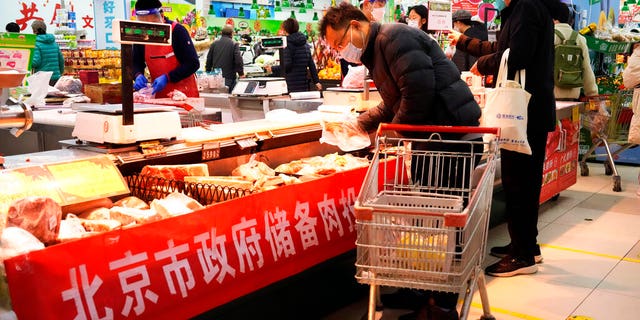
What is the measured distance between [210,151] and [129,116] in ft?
1.90

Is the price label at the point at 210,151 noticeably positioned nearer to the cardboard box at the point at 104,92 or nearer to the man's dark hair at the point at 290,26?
the cardboard box at the point at 104,92

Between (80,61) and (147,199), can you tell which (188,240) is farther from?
(80,61)

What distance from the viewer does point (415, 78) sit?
326 centimetres

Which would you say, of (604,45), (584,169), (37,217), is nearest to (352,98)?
(37,217)

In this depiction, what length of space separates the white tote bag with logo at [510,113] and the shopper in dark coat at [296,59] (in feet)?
A: 19.3

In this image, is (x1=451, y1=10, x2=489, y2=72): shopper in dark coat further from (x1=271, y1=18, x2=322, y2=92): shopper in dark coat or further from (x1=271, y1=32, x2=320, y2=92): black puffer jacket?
(x1=271, y1=32, x2=320, y2=92): black puffer jacket

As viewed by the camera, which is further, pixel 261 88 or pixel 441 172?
pixel 261 88

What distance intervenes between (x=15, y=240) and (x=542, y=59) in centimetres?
334

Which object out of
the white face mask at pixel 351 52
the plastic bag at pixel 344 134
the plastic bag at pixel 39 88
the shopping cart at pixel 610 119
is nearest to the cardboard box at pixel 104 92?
the plastic bag at pixel 39 88

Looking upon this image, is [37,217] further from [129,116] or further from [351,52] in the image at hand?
[351,52]

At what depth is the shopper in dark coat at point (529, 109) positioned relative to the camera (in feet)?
13.4

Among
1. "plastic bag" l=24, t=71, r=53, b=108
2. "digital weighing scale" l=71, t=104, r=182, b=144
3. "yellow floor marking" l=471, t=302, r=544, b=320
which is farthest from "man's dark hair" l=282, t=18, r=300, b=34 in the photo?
"digital weighing scale" l=71, t=104, r=182, b=144

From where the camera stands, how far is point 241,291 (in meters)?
2.90

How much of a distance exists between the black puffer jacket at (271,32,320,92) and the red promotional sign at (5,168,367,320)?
651 centimetres
